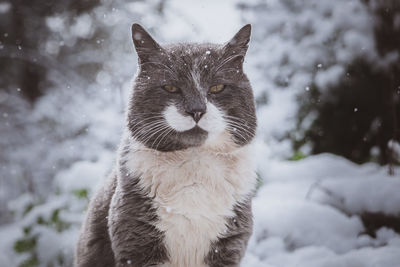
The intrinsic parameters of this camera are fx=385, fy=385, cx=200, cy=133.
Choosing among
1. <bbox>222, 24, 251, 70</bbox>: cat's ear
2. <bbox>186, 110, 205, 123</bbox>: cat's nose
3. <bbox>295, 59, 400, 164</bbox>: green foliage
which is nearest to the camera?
<bbox>186, 110, 205, 123</bbox>: cat's nose

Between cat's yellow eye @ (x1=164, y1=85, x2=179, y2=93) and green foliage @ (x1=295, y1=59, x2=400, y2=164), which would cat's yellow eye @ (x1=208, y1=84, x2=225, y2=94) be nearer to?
cat's yellow eye @ (x1=164, y1=85, x2=179, y2=93)

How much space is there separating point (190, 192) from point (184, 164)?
13 cm

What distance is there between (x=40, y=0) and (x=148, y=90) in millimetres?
3003

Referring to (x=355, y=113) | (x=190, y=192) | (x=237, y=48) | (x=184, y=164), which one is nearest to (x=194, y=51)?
(x=237, y=48)

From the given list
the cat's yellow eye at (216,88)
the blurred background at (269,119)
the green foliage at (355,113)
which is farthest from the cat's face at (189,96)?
the green foliage at (355,113)

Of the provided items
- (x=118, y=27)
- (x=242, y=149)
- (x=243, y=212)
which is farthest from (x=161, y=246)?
(x=118, y=27)

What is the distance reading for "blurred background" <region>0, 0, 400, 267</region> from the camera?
2.54m

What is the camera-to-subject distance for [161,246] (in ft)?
5.35

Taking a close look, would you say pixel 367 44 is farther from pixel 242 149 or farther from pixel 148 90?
pixel 148 90

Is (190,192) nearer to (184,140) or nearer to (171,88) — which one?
(184,140)

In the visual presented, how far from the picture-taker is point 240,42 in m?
1.84

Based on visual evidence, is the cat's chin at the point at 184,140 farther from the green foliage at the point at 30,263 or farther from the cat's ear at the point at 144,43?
the green foliage at the point at 30,263

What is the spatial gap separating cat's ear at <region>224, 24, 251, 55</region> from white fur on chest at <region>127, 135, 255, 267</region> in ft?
1.57

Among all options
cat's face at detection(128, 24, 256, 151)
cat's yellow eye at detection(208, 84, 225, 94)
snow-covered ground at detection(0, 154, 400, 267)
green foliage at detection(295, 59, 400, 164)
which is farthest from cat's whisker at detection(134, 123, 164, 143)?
green foliage at detection(295, 59, 400, 164)
